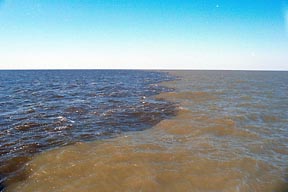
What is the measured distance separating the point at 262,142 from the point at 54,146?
10321mm

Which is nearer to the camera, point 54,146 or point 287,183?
point 287,183

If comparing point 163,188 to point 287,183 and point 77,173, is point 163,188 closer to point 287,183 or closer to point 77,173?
point 77,173

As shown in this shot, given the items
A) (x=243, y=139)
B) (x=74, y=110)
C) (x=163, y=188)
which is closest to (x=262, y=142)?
(x=243, y=139)

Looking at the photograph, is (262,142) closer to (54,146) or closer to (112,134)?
(112,134)

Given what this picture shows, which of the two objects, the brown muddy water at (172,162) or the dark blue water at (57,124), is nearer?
the brown muddy water at (172,162)

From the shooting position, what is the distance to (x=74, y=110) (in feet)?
63.7

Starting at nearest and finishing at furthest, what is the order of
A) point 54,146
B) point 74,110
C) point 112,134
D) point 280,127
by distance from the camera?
point 54,146, point 112,134, point 280,127, point 74,110

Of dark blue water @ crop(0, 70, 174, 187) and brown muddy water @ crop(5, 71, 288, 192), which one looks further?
dark blue water @ crop(0, 70, 174, 187)

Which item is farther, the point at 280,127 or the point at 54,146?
the point at 280,127

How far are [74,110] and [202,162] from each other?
529 inches

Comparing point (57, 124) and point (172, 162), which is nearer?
point (172, 162)

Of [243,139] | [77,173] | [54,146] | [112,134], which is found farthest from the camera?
[112,134]

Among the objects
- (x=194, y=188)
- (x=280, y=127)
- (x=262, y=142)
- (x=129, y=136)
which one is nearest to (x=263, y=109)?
A: (x=280, y=127)

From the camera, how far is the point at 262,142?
37.5 feet
